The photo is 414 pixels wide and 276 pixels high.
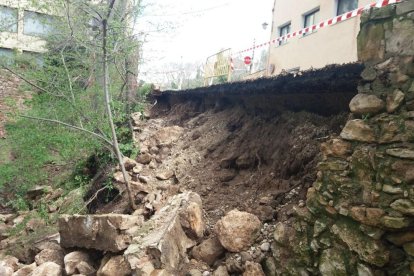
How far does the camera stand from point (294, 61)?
10.9m

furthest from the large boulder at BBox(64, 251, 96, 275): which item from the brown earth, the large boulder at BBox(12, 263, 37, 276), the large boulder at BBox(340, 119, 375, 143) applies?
the large boulder at BBox(340, 119, 375, 143)

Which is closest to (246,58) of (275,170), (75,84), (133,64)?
(133,64)

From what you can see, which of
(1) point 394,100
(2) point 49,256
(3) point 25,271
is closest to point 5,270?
(3) point 25,271

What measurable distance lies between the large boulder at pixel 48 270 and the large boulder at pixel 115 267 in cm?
75

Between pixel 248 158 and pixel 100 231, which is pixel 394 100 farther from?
pixel 100 231

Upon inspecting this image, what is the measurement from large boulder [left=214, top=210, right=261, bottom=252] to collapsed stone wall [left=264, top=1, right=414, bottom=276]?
58 cm

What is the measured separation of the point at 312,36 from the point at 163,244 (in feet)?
27.2

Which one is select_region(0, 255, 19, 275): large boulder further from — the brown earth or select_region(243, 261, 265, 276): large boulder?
select_region(243, 261, 265, 276): large boulder

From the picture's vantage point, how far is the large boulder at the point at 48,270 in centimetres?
440

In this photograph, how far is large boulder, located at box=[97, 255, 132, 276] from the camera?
3.77 metres

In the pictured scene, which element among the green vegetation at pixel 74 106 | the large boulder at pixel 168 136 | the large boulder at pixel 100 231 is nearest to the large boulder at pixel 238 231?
the large boulder at pixel 100 231

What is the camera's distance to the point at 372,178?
2471 mm

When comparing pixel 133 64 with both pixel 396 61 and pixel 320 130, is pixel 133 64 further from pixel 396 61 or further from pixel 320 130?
pixel 396 61

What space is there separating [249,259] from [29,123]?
5482 mm
